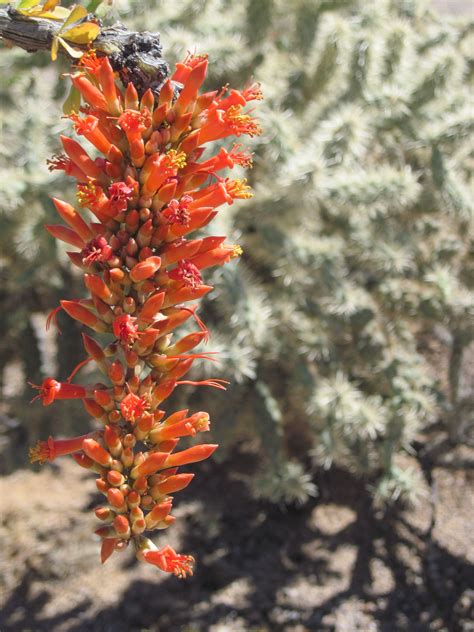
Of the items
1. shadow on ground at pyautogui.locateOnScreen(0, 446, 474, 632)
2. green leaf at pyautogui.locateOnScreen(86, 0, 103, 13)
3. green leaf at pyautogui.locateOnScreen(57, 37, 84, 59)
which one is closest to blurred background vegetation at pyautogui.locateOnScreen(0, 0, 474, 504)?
shadow on ground at pyautogui.locateOnScreen(0, 446, 474, 632)

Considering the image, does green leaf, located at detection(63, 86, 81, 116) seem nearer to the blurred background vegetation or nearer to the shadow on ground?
the blurred background vegetation

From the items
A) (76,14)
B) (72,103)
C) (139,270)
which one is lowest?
(139,270)

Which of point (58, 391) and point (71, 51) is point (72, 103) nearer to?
point (71, 51)

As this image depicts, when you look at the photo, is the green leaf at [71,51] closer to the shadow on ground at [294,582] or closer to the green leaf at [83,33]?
the green leaf at [83,33]

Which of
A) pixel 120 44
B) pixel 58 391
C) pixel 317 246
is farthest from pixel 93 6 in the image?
pixel 317 246

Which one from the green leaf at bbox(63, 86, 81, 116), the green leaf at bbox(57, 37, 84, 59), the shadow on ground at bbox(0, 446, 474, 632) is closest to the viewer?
the green leaf at bbox(57, 37, 84, 59)

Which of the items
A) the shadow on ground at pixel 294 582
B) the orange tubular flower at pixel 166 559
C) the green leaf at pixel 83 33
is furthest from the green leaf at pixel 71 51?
the shadow on ground at pixel 294 582
